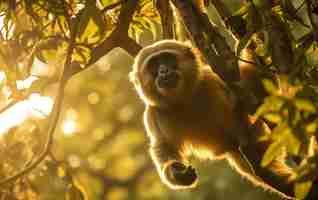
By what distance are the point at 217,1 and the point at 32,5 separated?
123 centimetres

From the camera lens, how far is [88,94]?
51.0 ft

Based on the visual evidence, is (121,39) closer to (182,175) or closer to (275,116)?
(182,175)

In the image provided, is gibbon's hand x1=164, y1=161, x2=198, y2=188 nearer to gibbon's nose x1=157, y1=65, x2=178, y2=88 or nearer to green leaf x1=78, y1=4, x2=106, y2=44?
gibbon's nose x1=157, y1=65, x2=178, y2=88

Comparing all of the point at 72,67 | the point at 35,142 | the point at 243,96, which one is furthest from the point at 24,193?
the point at 243,96

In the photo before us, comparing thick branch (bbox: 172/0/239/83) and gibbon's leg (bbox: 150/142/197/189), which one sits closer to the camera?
thick branch (bbox: 172/0/239/83)

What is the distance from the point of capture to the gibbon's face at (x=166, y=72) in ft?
20.0

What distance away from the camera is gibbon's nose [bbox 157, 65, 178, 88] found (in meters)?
6.08

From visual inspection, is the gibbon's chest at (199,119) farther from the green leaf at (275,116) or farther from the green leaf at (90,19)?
the green leaf at (275,116)

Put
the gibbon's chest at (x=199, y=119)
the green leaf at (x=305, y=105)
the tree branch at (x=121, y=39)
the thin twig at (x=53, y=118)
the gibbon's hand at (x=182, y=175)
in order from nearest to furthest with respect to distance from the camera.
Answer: the green leaf at (x=305, y=105)
the thin twig at (x=53, y=118)
the gibbon's hand at (x=182, y=175)
the tree branch at (x=121, y=39)
the gibbon's chest at (x=199, y=119)

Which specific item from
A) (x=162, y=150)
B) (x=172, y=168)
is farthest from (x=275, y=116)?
(x=162, y=150)

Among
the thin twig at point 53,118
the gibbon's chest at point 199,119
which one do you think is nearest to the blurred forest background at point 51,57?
the thin twig at point 53,118

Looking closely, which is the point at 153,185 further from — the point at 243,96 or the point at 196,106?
the point at 243,96

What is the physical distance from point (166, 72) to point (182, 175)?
3.27ft

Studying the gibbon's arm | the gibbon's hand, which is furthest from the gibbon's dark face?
the gibbon's hand
